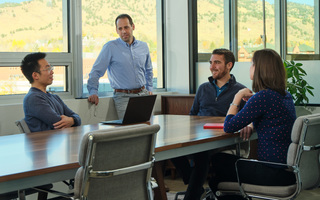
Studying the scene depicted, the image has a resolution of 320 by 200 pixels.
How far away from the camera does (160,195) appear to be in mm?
4062

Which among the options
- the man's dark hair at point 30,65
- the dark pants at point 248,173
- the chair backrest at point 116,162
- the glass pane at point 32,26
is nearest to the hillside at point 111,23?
the glass pane at point 32,26

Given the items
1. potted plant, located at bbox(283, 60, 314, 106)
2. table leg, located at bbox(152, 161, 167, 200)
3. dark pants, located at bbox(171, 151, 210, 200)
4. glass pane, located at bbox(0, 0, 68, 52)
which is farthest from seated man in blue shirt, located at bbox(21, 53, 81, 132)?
potted plant, located at bbox(283, 60, 314, 106)

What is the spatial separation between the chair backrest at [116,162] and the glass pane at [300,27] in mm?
3388

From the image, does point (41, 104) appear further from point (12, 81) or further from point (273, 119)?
point (273, 119)

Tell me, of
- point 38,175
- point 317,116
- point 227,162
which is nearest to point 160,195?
point 227,162

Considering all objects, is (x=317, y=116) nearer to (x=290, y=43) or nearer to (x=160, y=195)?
(x=160, y=195)

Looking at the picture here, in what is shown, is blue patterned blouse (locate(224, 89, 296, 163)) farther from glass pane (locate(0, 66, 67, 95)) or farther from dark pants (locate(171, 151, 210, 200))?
glass pane (locate(0, 66, 67, 95))

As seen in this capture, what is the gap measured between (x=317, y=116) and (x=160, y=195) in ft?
5.54

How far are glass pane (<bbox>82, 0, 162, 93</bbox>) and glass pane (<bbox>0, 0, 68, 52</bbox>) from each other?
0.35 meters

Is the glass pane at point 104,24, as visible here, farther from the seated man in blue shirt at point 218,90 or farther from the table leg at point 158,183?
the table leg at point 158,183

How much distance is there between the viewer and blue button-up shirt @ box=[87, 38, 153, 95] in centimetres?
527

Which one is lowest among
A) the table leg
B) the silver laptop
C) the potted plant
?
the table leg

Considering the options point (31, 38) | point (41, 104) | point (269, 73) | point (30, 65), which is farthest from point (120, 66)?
point (269, 73)

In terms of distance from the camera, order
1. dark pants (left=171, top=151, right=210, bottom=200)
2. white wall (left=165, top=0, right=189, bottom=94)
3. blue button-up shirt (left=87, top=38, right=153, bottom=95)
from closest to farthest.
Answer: dark pants (left=171, top=151, right=210, bottom=200), blue button-up shirt (left=87, top=38, right=153, bottom=95), white wall (left=165, top=0, right=189, bottom=94)
